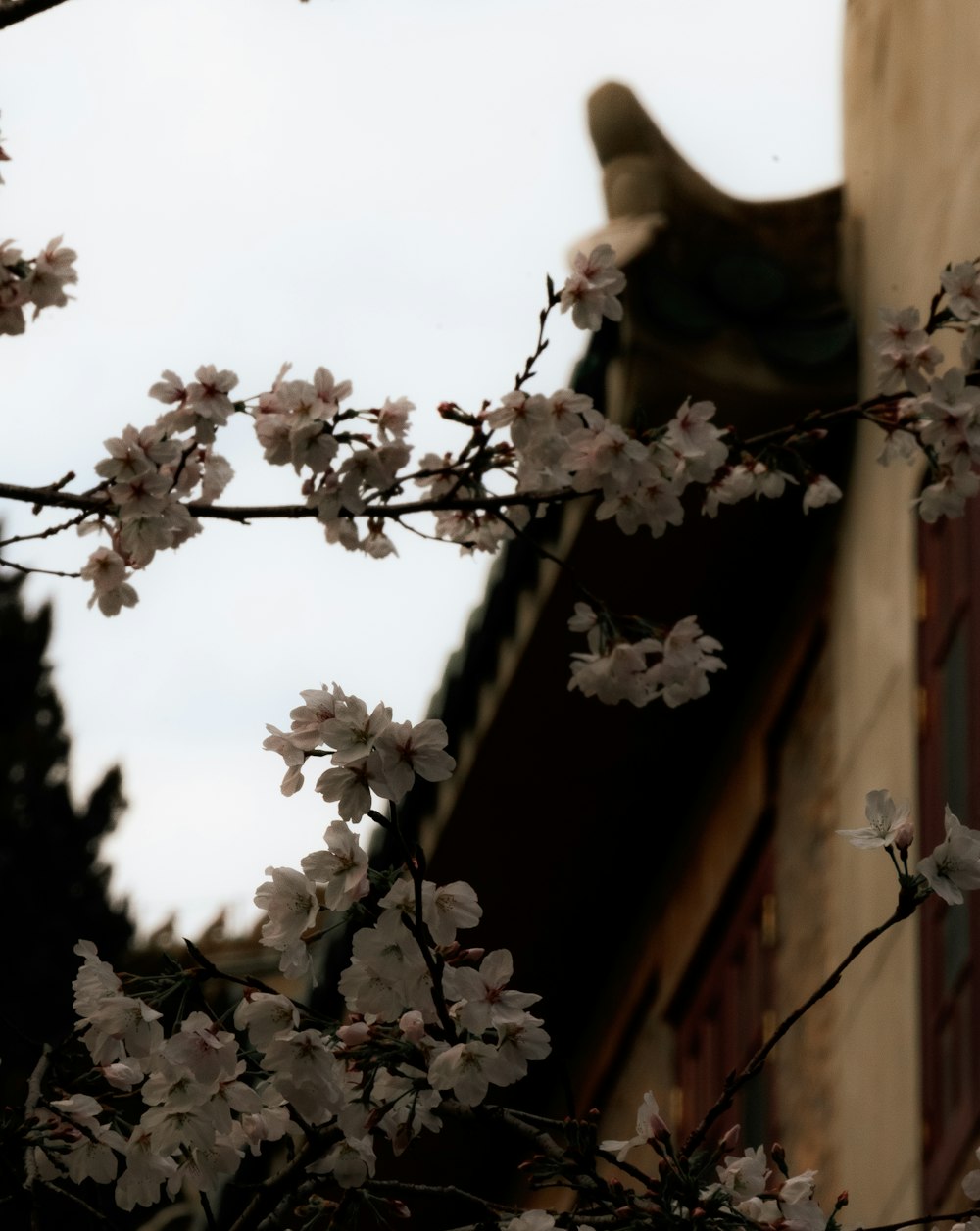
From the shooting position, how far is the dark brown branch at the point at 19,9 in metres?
3.20

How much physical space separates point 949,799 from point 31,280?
3284 mm

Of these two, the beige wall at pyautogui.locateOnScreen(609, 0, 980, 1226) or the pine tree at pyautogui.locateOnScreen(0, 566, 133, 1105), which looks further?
the pine tree at pyautogui.locateOnScreen(0, 566, 133, 1105)

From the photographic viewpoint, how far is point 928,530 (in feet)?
22.4

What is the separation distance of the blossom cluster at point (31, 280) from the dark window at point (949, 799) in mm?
2869

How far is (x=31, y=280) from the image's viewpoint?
416 cm

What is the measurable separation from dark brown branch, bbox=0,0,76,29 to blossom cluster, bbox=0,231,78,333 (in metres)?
0.98

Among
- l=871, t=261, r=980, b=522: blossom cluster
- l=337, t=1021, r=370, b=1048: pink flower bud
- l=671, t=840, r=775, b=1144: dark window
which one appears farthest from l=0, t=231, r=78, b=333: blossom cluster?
l=671, t=840, r=775, b=1144: dark window

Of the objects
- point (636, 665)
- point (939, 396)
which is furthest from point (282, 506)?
point (939, 396)

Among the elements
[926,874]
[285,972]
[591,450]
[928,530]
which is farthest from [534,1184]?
[928,530]

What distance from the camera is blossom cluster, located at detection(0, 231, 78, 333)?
4.14 metres

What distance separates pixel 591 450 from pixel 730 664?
487 cm

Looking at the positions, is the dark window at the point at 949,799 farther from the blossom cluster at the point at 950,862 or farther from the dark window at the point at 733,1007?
the blossom cluster at the point at 950,862

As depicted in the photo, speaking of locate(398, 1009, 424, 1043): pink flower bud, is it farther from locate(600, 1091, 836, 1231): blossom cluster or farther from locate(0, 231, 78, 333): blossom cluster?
locate(0, 231, 78, 333): blossom cluster

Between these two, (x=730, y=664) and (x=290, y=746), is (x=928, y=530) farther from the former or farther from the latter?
(x=290, y=746)
